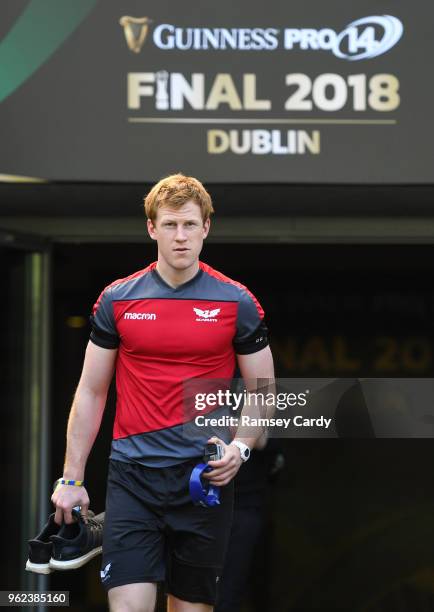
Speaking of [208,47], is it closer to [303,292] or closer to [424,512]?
[303,292]

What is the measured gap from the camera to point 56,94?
223 inches

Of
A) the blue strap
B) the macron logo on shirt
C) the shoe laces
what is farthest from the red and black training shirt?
the shoe laces

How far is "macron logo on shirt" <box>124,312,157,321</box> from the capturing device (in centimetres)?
394

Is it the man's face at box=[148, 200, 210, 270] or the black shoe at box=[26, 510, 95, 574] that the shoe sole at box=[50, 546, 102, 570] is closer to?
the black shoe at box=[26, 510, 95, 574]

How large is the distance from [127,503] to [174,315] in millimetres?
705

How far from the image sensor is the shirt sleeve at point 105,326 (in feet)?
13.1

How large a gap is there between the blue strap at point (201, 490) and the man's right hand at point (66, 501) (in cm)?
46

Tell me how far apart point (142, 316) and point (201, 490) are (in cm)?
66

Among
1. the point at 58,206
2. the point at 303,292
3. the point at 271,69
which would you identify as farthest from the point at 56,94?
the point at 303,292

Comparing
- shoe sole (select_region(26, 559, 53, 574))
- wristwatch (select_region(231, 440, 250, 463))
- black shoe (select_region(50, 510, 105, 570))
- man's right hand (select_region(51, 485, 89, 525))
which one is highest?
wristwatch (select_region(231, 440, 250, 463))

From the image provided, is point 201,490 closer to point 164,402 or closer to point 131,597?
point 164,402

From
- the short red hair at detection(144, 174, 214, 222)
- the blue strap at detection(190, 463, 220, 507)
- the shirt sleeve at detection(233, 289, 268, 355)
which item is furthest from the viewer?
the shirt sleeve at detection(233, 289, 268, 355)

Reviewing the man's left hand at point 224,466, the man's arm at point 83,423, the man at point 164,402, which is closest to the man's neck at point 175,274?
the man at point 164,402

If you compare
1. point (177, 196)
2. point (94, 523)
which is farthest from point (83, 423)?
point (177, 196)
